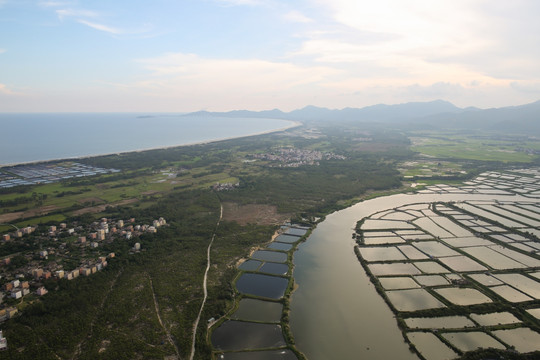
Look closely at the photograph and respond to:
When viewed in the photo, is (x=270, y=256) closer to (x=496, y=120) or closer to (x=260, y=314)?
(x=260, y=314)

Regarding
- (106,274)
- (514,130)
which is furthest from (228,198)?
(514,130)

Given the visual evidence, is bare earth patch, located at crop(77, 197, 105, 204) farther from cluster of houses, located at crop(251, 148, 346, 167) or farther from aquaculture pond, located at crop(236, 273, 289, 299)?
cluster of houses, located at crop(251, 148, 346, 167)

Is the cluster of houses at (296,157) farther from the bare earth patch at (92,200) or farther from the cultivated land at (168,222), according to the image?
the bare earth patch at (92,200)

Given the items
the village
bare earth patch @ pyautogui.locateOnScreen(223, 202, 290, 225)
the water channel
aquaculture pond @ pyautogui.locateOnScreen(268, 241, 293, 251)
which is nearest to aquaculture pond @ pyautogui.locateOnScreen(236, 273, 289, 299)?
the water channel

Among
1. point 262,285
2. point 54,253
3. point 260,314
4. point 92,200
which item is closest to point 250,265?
point 262,285

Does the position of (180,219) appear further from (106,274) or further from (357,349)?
(357,349)

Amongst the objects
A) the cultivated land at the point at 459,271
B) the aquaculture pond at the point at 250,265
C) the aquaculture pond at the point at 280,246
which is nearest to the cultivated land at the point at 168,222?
the aquaculture pond at the point at 250,265
